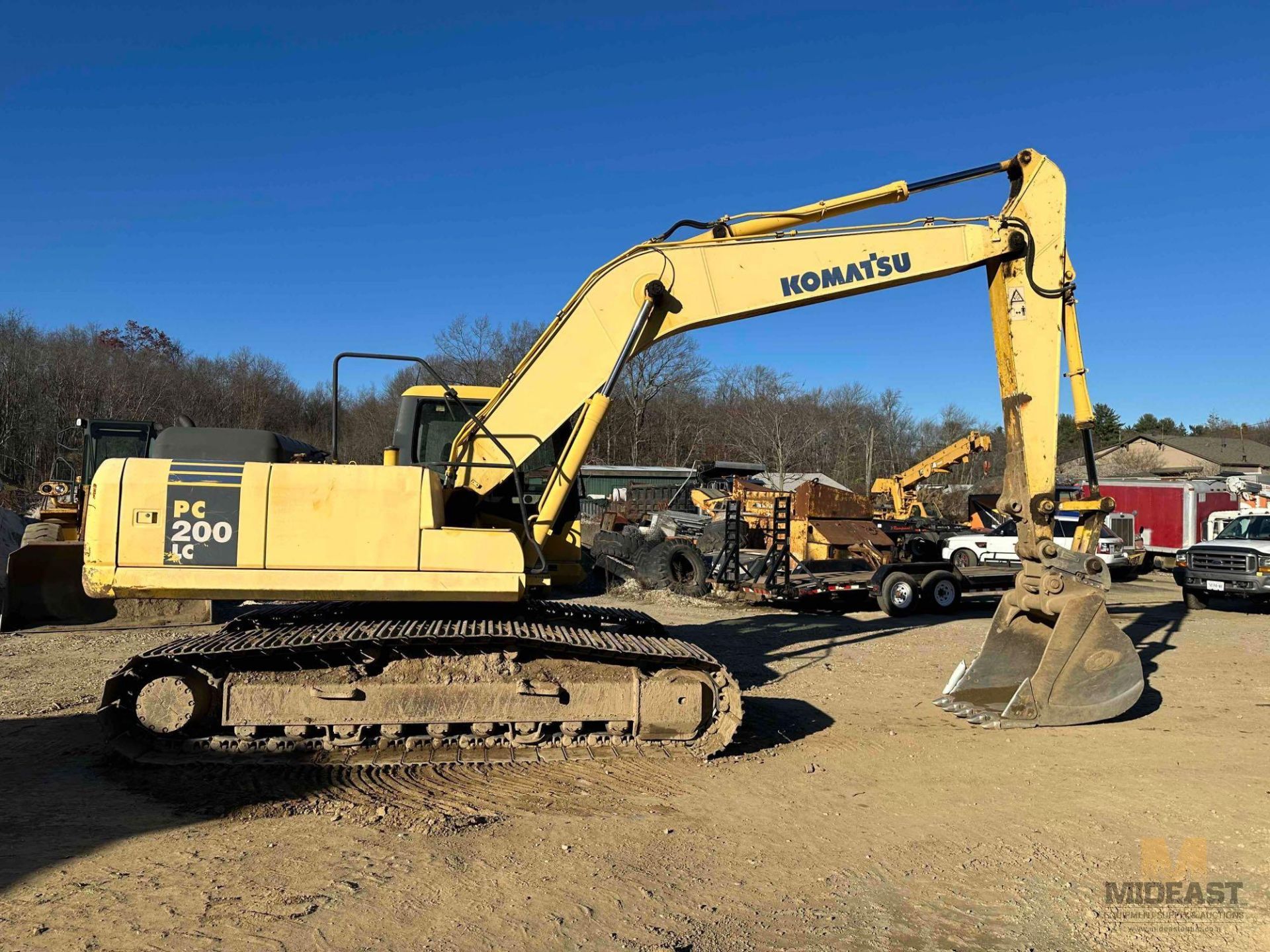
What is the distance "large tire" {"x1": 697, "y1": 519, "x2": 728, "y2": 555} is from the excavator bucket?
453 inches

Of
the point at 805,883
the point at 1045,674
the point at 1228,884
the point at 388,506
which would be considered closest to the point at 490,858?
the point at 805,883

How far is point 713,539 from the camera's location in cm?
2022

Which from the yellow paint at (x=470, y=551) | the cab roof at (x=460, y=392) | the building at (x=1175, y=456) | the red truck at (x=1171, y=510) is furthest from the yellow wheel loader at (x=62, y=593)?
the building at (x=1175, y=456)

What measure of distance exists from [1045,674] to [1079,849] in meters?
2.36

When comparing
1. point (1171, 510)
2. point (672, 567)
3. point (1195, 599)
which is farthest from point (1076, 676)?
point (1171, 510)

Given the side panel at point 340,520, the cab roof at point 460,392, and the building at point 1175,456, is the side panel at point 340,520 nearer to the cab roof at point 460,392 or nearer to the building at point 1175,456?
the cab roof at point 460,392

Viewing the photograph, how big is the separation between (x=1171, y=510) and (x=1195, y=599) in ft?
36.3

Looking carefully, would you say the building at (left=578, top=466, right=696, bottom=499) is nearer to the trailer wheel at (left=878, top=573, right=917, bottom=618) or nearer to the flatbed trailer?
the flatbed trailer

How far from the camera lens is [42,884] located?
404 centimetres

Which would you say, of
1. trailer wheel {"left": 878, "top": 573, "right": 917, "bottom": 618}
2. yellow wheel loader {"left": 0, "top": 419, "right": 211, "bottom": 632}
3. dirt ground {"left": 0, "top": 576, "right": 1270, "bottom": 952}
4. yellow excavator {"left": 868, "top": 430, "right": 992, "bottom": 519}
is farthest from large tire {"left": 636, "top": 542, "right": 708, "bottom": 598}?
dirt ground {"left": 0, "top": 576, "right": 1270, "bottom": 952}

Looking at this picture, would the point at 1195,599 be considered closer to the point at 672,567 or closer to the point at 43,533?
the point at 672,567

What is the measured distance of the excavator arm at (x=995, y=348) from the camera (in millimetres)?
6910

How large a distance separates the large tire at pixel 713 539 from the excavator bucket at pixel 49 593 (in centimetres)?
1150

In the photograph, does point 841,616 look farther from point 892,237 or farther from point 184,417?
point 184,417
